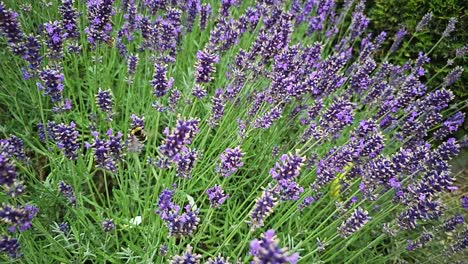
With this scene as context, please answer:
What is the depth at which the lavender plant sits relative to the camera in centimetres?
194

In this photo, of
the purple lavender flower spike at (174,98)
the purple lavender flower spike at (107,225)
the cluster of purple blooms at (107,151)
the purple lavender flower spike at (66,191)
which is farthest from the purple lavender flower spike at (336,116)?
the purple lavender flower spike at (66,191)

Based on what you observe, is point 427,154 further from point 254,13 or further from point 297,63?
point 254,13

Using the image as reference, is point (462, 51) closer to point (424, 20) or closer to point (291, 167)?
point (424, 20)

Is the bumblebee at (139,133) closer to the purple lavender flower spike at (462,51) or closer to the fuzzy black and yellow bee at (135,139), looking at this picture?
the fuzzy black and yellow bee at (135,139)

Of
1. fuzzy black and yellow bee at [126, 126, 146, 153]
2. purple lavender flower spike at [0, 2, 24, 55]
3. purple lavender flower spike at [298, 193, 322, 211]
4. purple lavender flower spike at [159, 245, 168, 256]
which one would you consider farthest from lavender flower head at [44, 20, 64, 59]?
purple lavender flower spike at [298, 193, 322, 211]

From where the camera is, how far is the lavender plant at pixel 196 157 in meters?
1.94

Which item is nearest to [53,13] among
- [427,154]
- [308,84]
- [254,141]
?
[254,141]

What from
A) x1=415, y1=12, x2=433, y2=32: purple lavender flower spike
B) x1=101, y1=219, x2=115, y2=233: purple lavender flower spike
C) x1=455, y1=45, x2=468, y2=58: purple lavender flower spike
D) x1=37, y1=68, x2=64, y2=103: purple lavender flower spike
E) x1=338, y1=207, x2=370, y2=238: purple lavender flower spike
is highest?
x1=415, y1=12, x2=433, y2=32: purple lavender flower spike

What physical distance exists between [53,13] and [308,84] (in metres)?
2.09

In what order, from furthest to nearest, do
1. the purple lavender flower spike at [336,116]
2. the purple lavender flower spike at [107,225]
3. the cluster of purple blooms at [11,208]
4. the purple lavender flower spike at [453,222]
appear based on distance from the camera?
the purple lavender flower spike at [453,222] < the purple lavender flower spike at [336,116] < the purple lavender flower spike at [107,225] < the cluster of purple blooms at [11,208]

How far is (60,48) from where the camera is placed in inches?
83.1

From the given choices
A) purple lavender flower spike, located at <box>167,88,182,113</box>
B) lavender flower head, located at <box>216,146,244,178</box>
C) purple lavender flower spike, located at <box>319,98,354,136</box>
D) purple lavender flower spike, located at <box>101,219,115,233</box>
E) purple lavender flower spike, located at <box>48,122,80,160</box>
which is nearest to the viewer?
purple lavender flower spike, located at <box>48,122,80,160</box>

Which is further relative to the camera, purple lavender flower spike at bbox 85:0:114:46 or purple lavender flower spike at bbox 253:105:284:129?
purple lavender flower spike at bbox 253:105:284:129

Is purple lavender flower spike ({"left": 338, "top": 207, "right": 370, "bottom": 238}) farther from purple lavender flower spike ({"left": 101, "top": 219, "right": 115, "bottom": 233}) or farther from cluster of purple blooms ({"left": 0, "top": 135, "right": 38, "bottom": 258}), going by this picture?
cluster of purple blooms ({"left": 0, "top": 135, "right": 38, "bottom": 258})
